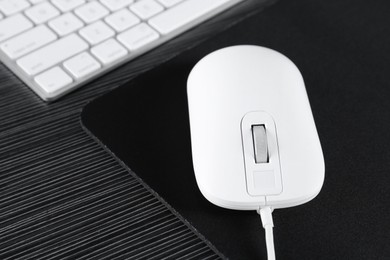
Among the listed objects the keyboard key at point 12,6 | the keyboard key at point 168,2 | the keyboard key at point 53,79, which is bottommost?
the keyboard key at point 53,79

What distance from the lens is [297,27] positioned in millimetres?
590

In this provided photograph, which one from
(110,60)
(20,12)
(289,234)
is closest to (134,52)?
(110,60)

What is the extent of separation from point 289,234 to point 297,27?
0.25 meters

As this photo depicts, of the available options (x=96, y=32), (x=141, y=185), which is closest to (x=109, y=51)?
(x=96, y=32)

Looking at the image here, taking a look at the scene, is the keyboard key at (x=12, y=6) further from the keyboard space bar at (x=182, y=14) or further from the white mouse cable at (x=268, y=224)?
the white mouse cable at (x=268, y=224)

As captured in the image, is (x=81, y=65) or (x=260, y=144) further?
(x=81, y=65)

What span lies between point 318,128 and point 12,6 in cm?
33

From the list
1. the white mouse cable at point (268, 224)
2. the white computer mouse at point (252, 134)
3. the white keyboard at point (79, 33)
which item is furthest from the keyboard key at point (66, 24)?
the white mouse cable at point (268, 224)

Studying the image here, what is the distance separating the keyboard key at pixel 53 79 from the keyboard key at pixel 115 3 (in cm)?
10

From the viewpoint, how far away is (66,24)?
0.57m

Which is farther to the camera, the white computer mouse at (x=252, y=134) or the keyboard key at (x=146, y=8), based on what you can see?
the keyboard key at (x=146, y=8)

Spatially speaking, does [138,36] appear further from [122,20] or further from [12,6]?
[12,6]

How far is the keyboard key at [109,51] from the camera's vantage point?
54cm

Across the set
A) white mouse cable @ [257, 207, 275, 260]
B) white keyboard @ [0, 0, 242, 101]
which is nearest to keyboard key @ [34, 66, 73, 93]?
white keyboard @ [0, 0, 242, 101]
